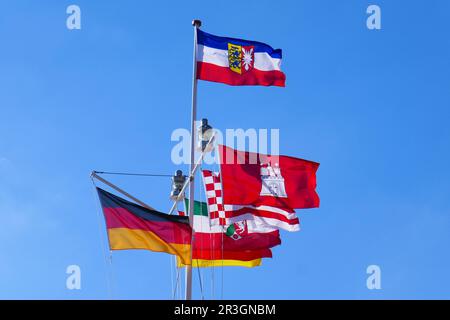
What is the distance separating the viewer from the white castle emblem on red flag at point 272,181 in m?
23.3

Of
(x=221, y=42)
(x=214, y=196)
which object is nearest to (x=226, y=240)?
(x=214, y=196)

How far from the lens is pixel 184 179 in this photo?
73.7ft

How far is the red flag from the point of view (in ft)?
74.7

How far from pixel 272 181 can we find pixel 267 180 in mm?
211

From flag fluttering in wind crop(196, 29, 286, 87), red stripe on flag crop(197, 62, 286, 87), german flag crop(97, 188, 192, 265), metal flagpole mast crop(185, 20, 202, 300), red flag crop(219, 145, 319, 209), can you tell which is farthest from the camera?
flag fluttering in wind crop(196, 29, 286, 87)

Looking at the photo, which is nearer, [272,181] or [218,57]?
[218,57]

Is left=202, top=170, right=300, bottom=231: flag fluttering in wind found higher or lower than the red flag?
lower

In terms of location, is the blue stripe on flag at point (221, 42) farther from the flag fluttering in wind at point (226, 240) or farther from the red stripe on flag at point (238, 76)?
the flag fluttering in wind at point (226, 240)

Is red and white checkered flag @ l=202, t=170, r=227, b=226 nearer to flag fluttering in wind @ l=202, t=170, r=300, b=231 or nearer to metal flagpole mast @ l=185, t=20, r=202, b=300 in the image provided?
flag fluttering in wind @ l=202, t=170, r=300, b=231

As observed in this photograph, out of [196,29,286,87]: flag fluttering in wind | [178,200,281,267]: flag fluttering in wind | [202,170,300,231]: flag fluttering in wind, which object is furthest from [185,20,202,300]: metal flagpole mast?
[178,200,281,267]: flag fluttering in wind

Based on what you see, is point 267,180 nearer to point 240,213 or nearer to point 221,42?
point 240,213

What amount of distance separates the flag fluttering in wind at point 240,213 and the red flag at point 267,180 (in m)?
0.21

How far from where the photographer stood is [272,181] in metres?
23.5
